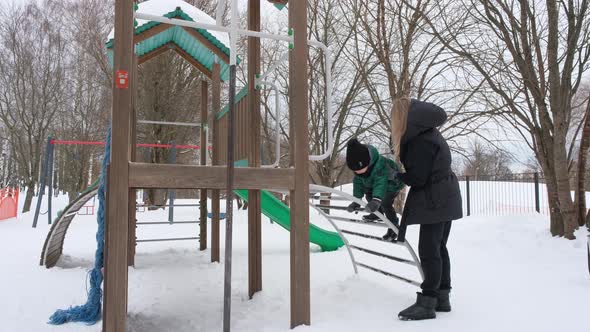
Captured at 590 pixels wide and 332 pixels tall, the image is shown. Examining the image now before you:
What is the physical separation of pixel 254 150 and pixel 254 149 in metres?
0.01

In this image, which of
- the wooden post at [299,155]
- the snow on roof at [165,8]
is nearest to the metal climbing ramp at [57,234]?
the snow on roof at [165,8]

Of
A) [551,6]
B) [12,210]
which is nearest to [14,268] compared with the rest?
[551,6]

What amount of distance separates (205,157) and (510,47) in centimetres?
507

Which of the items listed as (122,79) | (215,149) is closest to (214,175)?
(122,79)

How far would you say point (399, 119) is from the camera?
3.14 metres

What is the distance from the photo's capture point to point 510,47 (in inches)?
253

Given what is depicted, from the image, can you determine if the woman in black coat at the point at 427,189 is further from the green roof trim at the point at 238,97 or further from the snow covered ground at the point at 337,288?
the green roof trim at the point at 238,97

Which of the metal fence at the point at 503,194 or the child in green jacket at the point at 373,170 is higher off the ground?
the child in green jacket at the point at 373,170

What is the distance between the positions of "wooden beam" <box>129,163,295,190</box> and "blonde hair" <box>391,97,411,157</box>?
0.85m

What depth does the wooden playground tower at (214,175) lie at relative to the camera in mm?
2736

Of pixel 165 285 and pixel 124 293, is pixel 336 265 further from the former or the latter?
pixel 124 293

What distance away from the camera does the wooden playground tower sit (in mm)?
2736

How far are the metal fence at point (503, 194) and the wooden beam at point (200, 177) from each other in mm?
11970

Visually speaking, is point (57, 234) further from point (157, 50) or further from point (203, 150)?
point (157, 50)
